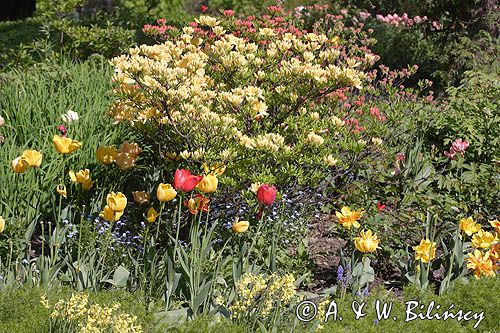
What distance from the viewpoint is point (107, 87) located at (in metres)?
6.18

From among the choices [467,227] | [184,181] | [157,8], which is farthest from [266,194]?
[157,8]

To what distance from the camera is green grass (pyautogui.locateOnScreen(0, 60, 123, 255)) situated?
4.39 meters

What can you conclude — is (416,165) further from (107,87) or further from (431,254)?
(107,87)

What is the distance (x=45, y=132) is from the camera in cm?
497

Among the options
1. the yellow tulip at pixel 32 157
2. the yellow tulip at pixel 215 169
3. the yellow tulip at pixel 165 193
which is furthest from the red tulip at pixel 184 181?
the yellow tulip at pixel 32 157

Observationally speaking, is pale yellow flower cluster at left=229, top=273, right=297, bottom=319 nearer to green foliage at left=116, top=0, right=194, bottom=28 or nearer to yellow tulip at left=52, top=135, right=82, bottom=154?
yellow tulip at left=52, top=135, right=82, bottom=154

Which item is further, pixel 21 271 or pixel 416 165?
pixel 416 165

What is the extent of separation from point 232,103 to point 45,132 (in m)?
1.51

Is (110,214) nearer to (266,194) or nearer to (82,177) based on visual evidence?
(82,177)

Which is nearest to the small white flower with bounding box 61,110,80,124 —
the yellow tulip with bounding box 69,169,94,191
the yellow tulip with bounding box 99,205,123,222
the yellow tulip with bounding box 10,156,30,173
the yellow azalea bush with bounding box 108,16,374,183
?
the yellow azalea bush with bounding box 108,16,374,183

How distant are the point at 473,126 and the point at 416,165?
81 centimetres

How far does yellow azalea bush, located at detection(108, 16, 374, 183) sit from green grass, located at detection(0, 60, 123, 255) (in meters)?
0.45

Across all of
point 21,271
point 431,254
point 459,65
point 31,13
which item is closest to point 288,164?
point 431,254

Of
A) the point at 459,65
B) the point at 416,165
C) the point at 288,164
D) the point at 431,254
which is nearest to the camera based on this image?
the point at 431,254
